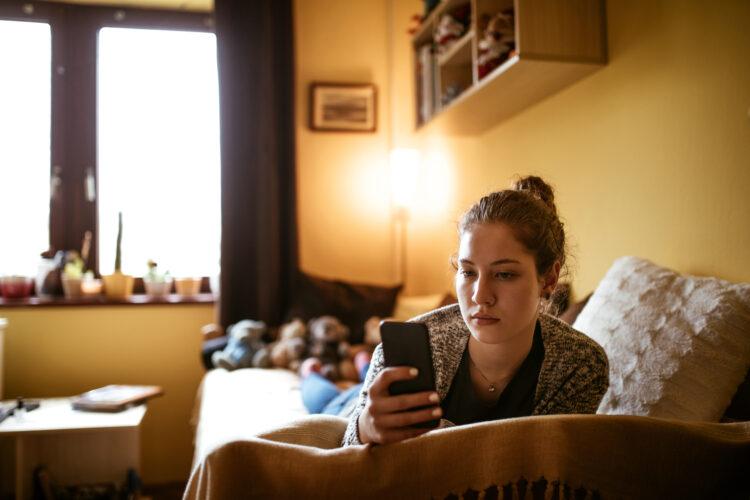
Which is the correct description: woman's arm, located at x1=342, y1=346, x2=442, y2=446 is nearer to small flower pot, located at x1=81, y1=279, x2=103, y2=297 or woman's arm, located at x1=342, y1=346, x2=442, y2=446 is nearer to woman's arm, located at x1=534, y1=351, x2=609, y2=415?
woman's arm, located at x1=534, y1=351, x2=609, y2=415

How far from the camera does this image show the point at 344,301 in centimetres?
297

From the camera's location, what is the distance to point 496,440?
0.72 meters

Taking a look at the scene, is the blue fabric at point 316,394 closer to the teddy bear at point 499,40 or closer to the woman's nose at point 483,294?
the woman's nose at point 483,294

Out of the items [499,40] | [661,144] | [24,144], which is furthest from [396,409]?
[24,144]

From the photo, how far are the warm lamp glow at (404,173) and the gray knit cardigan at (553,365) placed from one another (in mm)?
2003

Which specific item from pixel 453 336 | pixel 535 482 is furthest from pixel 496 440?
pixel 453 336

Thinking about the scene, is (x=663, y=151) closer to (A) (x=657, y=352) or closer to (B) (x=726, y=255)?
(B) (x=726, y=255)

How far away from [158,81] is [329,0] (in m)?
1.03

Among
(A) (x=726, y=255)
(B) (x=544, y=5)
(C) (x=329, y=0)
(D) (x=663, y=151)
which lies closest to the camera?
(A) (x=726, y=255)

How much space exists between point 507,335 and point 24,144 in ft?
9.61

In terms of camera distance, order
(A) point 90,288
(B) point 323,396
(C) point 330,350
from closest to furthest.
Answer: (B) point 323,396
(C) point 330,350
(A) point 90,288

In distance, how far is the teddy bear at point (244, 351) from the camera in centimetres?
255

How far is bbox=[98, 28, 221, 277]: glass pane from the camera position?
3.17 meters

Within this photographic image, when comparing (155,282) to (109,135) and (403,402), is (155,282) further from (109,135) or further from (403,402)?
(403,402)
